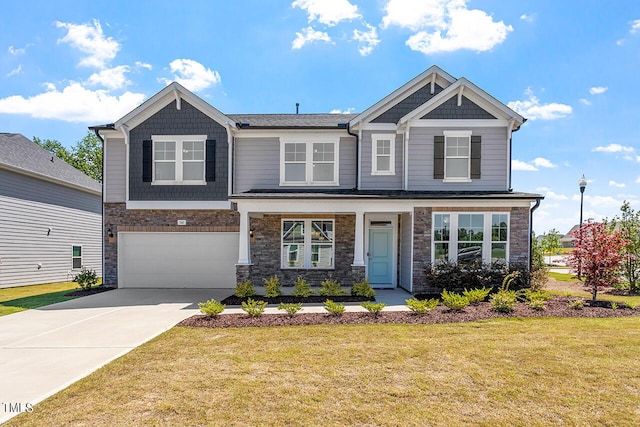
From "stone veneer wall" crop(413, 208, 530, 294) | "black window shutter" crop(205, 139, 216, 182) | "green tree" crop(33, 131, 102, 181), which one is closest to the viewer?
"stone veneer wall" crop(413, 208, 530, 294)

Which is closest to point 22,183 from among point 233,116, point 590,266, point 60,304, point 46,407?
point 60,304

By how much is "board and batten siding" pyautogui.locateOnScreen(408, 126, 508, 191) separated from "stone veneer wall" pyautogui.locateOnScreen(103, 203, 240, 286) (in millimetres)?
6646

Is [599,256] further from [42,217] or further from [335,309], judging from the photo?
[42,217]

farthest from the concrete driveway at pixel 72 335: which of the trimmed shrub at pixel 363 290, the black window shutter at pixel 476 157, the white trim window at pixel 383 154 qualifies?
the black window shutter at pixel 476 157

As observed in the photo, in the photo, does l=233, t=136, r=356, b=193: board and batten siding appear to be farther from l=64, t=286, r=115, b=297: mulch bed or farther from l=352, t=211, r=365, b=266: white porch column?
l=64, t=286, r=115, b=297: mulch bed

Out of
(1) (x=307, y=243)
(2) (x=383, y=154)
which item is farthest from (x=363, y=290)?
(2) (x=383, y=154)

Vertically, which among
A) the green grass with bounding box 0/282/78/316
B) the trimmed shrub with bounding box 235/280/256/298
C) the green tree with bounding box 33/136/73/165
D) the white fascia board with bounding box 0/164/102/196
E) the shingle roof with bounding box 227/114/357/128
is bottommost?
the green grass with bounding box 0/282/78/316

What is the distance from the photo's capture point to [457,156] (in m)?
12.5

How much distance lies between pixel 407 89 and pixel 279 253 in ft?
24.9

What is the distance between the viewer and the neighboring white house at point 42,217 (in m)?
14.4

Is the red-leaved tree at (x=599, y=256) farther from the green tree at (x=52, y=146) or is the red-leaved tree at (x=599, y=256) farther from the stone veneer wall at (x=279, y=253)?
the green tree at (x=52, y=146)

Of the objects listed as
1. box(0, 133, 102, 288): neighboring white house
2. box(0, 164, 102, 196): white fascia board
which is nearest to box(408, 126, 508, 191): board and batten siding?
box(0, 164, 102, 196): white fascia board

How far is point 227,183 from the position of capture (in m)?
12.7

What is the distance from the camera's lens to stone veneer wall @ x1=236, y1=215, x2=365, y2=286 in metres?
13.0
